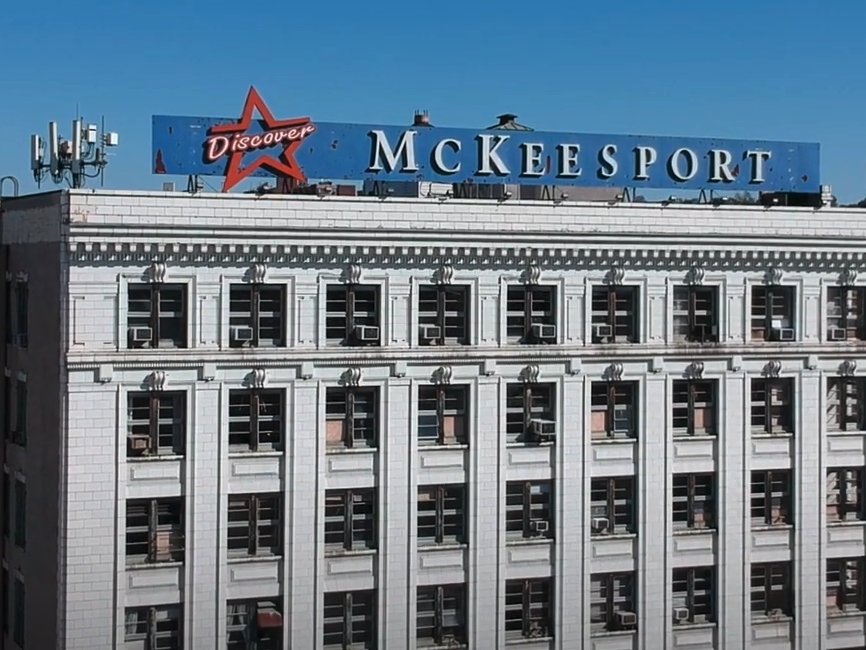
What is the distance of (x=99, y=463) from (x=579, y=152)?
1679cm

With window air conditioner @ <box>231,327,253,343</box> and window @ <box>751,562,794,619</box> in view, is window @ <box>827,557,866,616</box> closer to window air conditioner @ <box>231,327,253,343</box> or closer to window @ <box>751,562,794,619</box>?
window @ <box>751,562,794,619</box>

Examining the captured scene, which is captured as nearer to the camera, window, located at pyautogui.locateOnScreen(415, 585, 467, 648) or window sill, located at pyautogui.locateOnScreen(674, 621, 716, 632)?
window, located at pyautogui.locateOnScreen(415, 585, 467, 648)

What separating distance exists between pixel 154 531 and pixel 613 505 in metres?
13.4

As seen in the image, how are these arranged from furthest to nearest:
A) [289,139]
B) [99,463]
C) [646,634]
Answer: [646,634] < [289,139] < [99,463]

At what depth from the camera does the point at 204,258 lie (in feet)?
130

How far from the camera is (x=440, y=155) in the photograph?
143 feet

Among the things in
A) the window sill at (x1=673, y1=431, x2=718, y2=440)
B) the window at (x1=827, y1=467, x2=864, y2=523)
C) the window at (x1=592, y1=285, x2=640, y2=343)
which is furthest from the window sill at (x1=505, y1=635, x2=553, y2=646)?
the window at (x1=827, y1=467, x2=864, y2=523)

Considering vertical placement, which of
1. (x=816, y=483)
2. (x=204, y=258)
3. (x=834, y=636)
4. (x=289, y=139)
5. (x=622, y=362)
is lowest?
(x=834, y=636)

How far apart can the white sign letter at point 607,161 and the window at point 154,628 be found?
17723 millimetres

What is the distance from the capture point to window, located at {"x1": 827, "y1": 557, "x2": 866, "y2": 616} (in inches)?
1847

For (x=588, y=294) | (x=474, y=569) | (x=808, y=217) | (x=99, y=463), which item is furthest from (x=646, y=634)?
(x=99, y=463)

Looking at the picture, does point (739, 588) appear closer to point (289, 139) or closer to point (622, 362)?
point (622, 362)

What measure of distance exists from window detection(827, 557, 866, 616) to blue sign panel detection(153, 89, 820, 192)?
465 inches

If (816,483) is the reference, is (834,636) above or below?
below
